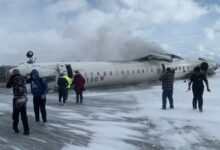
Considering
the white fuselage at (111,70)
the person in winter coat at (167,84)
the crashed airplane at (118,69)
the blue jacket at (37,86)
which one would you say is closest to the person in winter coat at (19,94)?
the blue jacket at (37,86)

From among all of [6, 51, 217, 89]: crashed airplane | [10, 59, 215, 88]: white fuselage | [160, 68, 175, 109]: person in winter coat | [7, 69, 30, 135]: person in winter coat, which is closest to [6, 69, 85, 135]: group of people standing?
[7, 69, 30, 135]: person in winter coat

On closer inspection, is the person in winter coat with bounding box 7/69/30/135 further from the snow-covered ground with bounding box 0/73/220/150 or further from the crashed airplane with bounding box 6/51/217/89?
the crashed airplane with bounding box 6/51/217/89

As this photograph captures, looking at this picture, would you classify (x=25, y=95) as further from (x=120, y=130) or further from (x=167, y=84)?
(x=167, y=84)

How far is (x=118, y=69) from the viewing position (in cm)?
3538

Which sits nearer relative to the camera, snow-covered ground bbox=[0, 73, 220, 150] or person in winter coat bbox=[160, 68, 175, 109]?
snow-covered ground bbox=[0, 73, 220, 150]

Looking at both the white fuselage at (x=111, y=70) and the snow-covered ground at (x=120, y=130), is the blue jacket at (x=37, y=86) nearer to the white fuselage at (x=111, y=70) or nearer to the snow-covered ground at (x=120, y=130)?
the snow-covered ground at (x=120, y=130)

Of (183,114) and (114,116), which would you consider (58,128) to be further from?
(183,114)

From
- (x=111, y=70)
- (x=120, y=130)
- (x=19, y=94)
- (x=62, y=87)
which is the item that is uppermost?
(x=111, y=70)

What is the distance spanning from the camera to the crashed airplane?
3030 cm

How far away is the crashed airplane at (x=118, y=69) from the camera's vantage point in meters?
30.3

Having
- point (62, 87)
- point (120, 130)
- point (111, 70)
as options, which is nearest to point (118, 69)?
point (111, 70)

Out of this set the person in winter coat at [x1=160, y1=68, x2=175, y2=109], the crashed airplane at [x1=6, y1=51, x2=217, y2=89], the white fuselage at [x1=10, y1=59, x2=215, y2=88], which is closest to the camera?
the person in winter coat at [x1=160, y1=68, x2=175, y2=109]

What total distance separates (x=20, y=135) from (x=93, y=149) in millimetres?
2518

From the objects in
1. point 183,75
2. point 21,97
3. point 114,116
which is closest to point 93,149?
point 21,97
